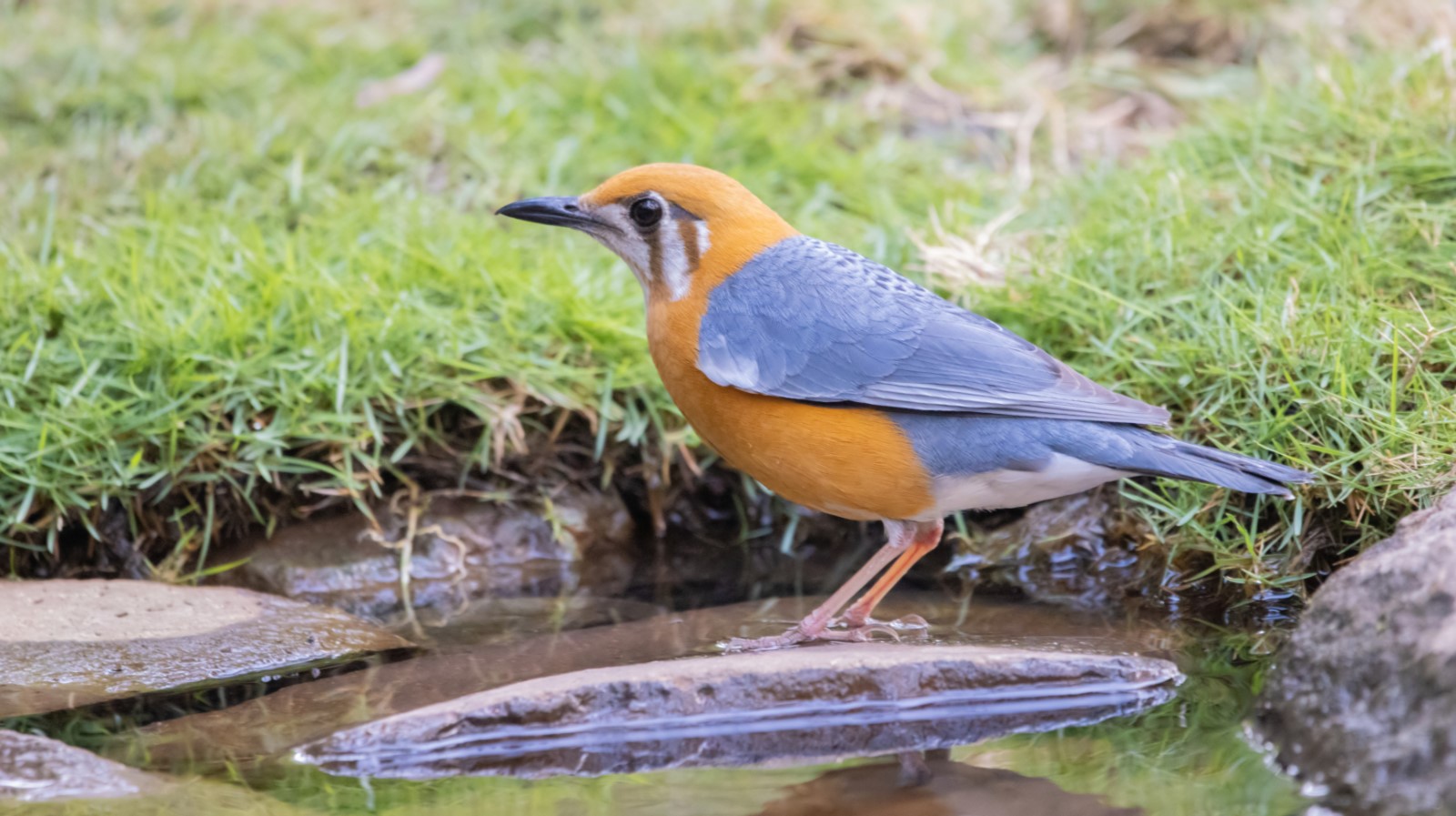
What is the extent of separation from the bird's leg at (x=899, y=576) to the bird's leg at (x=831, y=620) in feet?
0.12

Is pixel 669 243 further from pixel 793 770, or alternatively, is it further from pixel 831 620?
pixel 793 770

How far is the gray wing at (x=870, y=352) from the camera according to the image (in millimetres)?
3840

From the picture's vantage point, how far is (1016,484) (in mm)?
3881

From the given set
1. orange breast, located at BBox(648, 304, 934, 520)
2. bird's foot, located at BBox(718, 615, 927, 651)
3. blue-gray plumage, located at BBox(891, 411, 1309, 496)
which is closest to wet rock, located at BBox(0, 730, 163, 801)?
bird's foot, located at BBox(718, 615, 927, 651)

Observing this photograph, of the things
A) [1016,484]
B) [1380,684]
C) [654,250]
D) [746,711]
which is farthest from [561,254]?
Answer: [1380,684]

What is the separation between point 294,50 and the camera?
8.22m

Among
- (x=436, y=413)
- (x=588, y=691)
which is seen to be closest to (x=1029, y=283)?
(x=436, y=413)

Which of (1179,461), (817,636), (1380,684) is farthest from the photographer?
(817,636)

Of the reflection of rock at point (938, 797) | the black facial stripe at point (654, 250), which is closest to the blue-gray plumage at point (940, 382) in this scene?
the black facial stripe at point (654, 250)

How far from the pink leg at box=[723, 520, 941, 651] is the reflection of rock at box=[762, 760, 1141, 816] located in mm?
805

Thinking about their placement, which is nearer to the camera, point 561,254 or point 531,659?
point 531,659

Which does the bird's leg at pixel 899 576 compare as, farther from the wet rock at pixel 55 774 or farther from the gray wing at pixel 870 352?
the wet rock at pixel 55 774

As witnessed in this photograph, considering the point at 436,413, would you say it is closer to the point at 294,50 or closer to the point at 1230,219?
the point at 1230,219

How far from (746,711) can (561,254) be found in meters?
2.88
